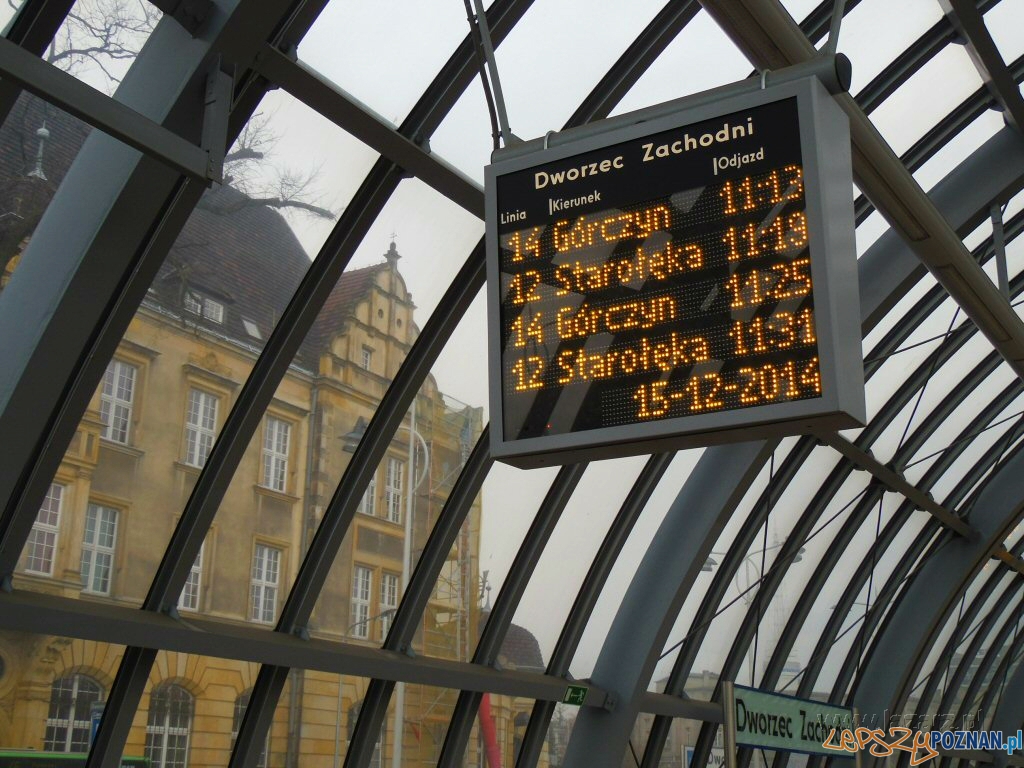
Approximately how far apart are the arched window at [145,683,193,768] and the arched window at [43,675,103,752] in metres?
0.48

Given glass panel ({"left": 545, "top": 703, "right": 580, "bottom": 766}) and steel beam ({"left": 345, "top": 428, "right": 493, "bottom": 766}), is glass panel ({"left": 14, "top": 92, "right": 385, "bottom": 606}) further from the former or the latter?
glass panel ({"left": 545, "top": 703, "right": 580, "bottom": 766})

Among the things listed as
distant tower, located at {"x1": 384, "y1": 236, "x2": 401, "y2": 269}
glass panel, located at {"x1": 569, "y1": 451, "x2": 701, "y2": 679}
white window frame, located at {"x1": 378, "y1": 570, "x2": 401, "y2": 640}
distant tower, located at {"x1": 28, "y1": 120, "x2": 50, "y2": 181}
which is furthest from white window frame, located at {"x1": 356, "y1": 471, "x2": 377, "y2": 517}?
glass panel, located at {"x1": 569, "y1": 451, "x2": 701, "y2": 679}

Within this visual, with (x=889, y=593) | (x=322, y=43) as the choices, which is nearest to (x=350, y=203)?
(x=322, y=43)

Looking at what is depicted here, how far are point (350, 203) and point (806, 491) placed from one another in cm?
954

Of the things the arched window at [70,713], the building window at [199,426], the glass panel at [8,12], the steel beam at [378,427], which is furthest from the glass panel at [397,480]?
the glass panel at [8,12]

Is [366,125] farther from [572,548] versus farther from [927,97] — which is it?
[927,97]

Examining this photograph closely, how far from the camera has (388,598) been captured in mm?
9461

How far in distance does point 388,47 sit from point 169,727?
16.1 ft

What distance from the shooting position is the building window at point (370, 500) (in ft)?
29.5

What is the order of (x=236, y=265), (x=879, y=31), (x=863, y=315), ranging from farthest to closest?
(x=863, y=315) < (x=879, y=31) < (x=236, y=265)

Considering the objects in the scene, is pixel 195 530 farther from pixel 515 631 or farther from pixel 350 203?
pixel 515 631

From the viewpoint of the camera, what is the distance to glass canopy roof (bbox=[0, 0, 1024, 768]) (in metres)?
6.05

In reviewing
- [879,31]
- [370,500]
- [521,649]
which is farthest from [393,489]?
[879,31]

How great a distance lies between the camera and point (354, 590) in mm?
9109
